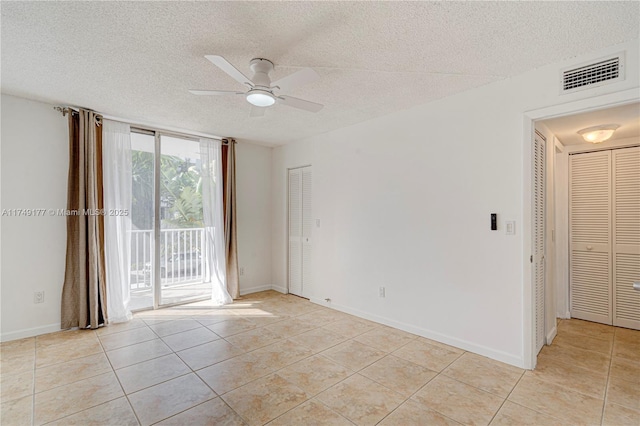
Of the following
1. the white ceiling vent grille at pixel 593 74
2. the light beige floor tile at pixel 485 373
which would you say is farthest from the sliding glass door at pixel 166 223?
the white ceiling vent grille at pixel 593 74

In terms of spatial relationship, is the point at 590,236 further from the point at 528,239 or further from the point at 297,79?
the point at 297,79

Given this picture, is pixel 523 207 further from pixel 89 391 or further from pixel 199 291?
pixel 199 291

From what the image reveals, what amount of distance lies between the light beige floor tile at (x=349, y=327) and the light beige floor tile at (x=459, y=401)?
3.68ft

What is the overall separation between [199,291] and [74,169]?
236cm

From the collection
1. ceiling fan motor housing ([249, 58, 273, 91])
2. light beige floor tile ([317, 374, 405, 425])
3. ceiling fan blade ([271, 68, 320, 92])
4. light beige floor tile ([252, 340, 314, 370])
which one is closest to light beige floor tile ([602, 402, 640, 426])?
light beige floor tile ([317, 374, 405, 425])

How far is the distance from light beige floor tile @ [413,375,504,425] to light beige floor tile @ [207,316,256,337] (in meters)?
→ 2.04

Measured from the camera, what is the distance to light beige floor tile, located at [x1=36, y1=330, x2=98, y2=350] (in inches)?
122

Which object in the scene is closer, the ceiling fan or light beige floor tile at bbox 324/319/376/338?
the ceiling fan

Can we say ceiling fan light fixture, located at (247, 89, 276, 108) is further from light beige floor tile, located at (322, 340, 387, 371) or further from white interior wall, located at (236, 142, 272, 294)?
white interior wall, located at (236, 142, 272, 294)

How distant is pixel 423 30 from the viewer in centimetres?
197

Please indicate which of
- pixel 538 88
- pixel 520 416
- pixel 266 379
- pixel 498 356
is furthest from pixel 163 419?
pixel 538 88

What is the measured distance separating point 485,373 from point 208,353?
2443 millimetres

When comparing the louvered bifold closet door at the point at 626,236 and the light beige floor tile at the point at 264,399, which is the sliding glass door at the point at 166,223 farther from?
the louvered bifold closet door at the point at 626,236

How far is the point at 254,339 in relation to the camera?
3189mm
